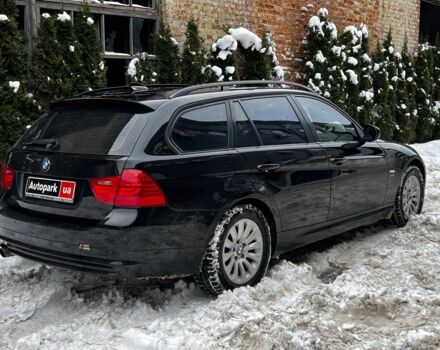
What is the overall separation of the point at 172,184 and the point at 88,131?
0.75 metres

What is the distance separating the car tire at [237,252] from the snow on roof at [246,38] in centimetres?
633

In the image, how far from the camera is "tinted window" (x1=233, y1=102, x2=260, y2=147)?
4207 mm

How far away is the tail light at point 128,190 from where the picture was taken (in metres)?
3.43

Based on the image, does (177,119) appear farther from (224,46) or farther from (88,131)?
(224,46)

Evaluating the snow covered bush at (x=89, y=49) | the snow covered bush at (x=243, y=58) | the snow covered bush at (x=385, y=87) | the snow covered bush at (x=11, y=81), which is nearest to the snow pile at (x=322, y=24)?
the snow covered bush at (x=243, y=58)

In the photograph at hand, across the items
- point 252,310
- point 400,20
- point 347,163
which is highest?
point 400,20

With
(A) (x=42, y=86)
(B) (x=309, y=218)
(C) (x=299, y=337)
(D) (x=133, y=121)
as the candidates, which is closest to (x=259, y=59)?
(A) (x=42, y=86)

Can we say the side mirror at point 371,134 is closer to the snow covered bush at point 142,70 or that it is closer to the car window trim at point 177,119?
the car window trim at point 177,119

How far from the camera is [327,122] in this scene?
17.0ft

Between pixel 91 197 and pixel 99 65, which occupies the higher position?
pixel 99 65

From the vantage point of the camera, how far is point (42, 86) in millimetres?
7191

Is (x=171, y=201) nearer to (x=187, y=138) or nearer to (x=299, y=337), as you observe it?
(x=187, y=138)

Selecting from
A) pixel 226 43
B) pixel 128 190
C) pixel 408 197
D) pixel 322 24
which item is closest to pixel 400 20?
pixel 322 24

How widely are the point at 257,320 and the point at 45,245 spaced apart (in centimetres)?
151
